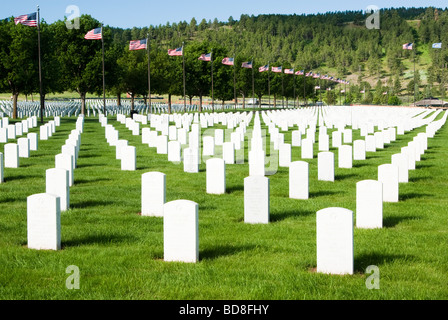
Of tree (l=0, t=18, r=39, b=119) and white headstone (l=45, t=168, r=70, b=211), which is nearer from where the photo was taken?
white headstone (l=45, t=168, r=70, b=211)

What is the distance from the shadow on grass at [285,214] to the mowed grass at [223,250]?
0.9 inches

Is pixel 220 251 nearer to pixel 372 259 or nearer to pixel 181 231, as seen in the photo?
pixel 181 231

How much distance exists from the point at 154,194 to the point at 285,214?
2516mm

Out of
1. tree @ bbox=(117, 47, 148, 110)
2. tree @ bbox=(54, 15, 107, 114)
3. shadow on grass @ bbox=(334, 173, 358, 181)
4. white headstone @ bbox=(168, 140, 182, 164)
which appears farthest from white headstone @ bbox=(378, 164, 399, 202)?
tree @ bbox=(117, 47, 148, 110)

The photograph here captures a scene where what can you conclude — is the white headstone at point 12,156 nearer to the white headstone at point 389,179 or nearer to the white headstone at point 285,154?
the white headstone at point 285,154

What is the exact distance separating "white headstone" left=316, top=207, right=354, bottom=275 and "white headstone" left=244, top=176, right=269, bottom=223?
9.37ft

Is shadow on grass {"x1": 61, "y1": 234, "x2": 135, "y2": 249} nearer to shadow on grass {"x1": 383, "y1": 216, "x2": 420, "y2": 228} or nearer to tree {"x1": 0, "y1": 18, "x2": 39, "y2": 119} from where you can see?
shadow on grass {"x1": 383, "y1": 216, "x2": 420, "y2": 228}

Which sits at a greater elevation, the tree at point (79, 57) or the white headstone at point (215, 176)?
the tree at point (79, 57)

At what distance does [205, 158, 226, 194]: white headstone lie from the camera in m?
13.6

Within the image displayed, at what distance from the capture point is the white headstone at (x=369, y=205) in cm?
997

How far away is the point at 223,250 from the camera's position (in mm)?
8680

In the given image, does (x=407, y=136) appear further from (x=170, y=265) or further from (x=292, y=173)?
(x=170, y=265)

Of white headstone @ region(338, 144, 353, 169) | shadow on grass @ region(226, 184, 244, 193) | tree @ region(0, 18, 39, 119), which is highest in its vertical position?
tree @ region(0, 18, 39, 119)

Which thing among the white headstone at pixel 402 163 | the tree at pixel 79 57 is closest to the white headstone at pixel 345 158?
the white headstone at pixel 402 163
